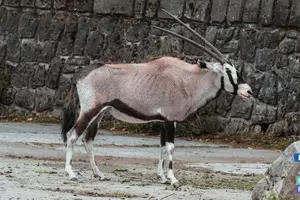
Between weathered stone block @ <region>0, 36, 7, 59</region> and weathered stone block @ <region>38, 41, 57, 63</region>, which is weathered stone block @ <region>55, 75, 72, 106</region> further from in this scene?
weathered stone block @ <region>0, 36, 7, 59</region>

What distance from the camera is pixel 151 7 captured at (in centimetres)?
1875

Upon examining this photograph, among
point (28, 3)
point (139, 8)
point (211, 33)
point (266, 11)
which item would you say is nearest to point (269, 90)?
point (266, 11)

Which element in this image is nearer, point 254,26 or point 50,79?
point 254,26

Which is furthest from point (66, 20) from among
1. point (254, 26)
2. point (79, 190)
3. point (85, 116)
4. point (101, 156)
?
point (79, 190)

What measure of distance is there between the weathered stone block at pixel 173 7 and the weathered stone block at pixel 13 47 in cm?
365

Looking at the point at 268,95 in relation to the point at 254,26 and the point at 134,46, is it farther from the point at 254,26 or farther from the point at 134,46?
the point at 134,46

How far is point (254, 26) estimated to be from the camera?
17578 mm

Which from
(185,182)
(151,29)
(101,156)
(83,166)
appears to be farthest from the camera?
(151,29)

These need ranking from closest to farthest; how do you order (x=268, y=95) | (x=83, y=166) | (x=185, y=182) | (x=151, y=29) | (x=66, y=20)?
(x=185, y=182)
(x=83, y=166)
(x=268, y=95)
(x=151, y=29)
(x=66, y=20)

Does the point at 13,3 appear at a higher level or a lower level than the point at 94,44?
higher

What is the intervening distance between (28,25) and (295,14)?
20.6ft

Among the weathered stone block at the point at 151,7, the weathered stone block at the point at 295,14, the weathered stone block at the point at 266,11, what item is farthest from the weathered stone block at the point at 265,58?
the weathered stone block at the point at 151,7

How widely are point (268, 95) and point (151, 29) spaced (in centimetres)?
288

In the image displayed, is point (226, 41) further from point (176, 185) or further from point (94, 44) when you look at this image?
point (176, 185)
